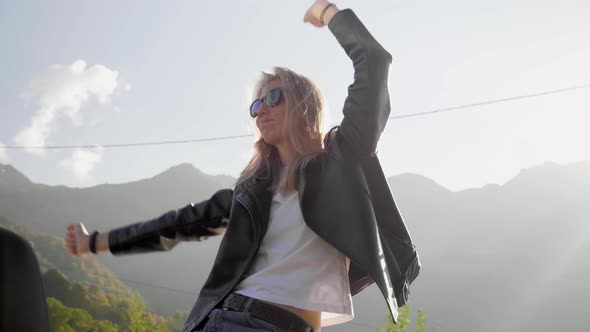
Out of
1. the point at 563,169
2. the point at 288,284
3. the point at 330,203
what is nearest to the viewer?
the point at 288,284

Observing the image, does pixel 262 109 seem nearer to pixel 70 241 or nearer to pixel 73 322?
pixel 70 241

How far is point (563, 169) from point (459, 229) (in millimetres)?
16209

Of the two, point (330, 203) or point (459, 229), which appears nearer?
point (330, 203)

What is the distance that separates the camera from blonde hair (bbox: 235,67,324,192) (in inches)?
75.4

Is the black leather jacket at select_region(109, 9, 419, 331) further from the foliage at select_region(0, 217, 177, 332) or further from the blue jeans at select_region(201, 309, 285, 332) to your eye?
the foliage at select_region(0, 217, 177, 332)

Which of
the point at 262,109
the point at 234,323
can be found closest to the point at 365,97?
the point at 262,109

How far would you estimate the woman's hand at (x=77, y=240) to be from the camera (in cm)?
209

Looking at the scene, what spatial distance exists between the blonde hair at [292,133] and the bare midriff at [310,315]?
396 millimetres

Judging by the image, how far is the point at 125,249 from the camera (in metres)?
2.12

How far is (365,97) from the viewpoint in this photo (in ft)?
5.97

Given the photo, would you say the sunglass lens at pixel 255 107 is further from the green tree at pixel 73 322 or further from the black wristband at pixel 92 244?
the green tree at pixel 73 322

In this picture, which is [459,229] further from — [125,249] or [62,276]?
[125,249]

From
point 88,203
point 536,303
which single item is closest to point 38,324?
point 88,203

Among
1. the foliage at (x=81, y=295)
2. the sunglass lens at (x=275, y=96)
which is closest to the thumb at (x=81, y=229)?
the sunglass lens at (x=275, y=96)
